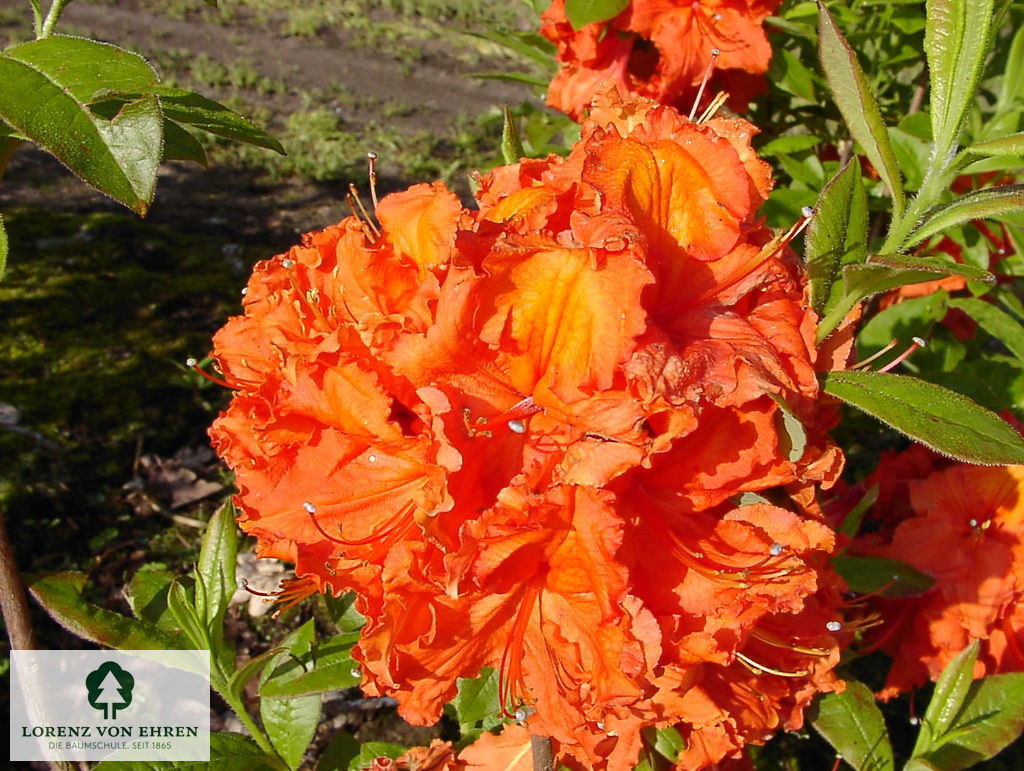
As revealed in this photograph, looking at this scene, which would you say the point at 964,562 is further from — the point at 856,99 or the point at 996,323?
the point at 856,99

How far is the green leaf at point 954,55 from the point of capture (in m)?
0.92

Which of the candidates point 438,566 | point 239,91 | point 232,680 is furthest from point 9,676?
point 239,91

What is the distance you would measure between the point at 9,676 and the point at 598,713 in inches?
74.2

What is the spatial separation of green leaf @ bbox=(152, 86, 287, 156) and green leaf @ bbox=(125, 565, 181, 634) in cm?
78

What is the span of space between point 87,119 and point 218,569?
0.79 meters

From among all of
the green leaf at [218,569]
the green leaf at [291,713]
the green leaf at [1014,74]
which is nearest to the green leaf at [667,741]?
the green leaf at [291,713]

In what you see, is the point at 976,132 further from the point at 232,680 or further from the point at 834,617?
the point at 232,680

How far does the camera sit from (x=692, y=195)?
0.93 metres

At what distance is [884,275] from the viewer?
2.98 ft

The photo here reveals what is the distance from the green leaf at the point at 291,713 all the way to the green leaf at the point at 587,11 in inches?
44.2

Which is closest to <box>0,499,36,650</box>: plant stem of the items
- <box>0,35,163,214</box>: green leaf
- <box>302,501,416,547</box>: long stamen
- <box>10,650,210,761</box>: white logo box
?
<box>10,650,210,761</box>: white logo box

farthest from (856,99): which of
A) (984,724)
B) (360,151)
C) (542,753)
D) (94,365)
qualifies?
(360,151)

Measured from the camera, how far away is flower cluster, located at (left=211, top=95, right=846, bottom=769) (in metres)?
0.82

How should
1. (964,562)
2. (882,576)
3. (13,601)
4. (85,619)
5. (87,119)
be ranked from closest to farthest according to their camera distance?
(87,119)
(13,601)
(85,619)
(882,576)
(964,562)
